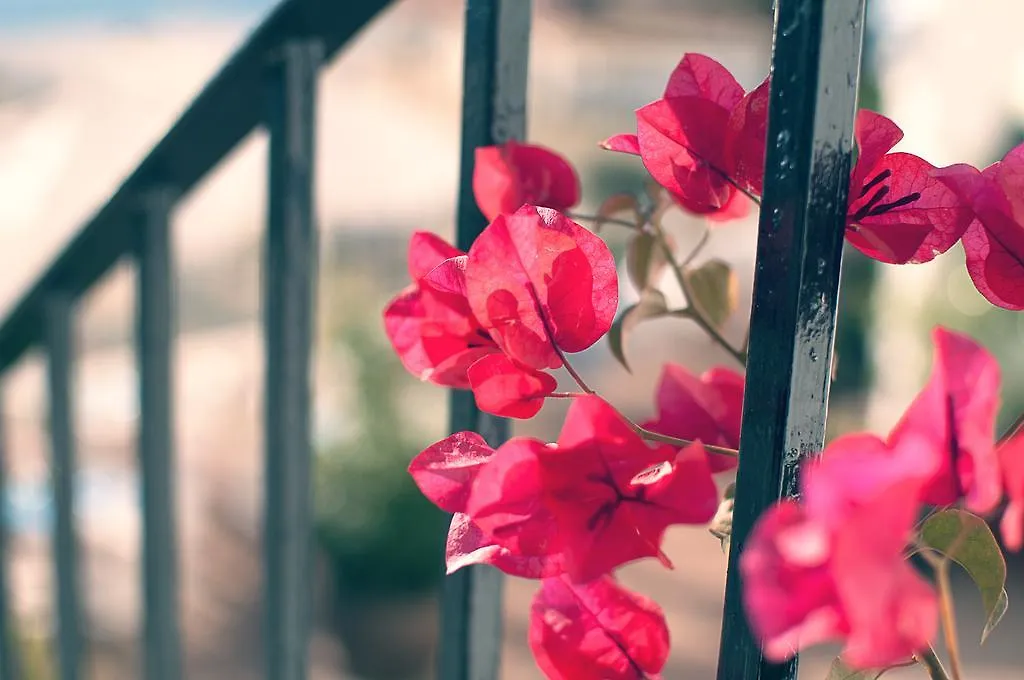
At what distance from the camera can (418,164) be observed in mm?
8117

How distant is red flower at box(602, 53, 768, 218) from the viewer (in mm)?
299

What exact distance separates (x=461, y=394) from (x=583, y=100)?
31.2 ft

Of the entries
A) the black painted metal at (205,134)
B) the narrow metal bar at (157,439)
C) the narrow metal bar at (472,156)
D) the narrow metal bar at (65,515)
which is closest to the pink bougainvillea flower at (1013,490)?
the narrow metal bar at (472,156)

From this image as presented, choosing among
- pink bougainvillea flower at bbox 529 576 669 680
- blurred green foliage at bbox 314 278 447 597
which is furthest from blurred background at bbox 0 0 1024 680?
pink bougainvillea flower at bbox 529 576 669 680

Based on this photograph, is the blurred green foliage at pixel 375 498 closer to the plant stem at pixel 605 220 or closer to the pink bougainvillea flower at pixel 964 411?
the plant stem at pixel 605 220

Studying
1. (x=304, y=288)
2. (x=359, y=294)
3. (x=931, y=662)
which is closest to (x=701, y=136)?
(x=931, y=662)

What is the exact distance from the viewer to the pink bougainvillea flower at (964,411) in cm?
21

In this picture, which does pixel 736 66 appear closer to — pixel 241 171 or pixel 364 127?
pixel 364 127

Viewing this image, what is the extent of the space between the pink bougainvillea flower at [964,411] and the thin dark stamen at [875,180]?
0.09m

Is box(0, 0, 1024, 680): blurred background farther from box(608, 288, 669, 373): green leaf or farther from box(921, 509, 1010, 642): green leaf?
box(921, 509, 1010, 642): green leaf

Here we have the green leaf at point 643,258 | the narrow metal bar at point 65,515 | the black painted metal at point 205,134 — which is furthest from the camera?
the narrow metal bar at point 65,515

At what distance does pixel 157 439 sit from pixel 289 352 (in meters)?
0.23

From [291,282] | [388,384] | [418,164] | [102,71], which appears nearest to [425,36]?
[418,164]

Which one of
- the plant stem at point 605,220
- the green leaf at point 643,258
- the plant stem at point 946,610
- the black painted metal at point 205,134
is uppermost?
the black painted metal at point 205,134
